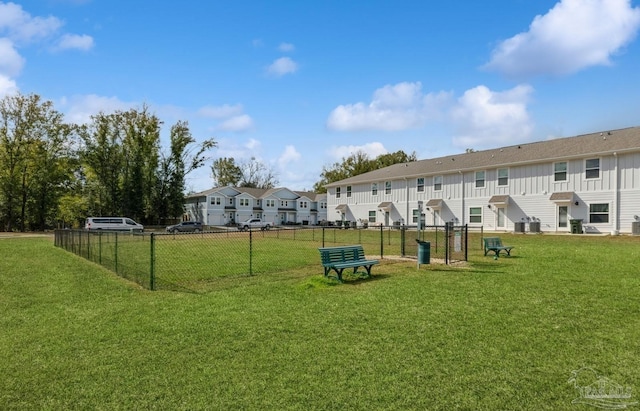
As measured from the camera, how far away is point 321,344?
16.6ft

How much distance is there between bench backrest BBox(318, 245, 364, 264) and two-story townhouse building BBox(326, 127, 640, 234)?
8969mm

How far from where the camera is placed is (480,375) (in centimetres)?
405

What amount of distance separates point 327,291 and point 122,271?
665 cm

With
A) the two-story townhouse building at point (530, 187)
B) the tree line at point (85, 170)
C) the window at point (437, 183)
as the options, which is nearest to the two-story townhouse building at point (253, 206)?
the tree line at point (85, 170)

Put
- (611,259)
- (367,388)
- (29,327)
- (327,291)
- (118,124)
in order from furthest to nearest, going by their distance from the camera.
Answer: (118,124) → (611,259) → (327,291) → (29,327) → (367,388)

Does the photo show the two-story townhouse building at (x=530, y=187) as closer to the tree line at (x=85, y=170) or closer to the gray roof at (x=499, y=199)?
the gray roof at (x=499, y=199)

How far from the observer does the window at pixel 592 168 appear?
24.9 meters

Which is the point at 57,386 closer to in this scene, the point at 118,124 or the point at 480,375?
the point at 480,375

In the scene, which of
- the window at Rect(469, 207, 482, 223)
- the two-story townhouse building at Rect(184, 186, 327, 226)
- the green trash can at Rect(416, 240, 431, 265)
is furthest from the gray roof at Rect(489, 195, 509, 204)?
the two-story townhouse building at Rect(184, 186, 327, 226)

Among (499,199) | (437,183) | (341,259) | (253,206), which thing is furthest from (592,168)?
(253,206)

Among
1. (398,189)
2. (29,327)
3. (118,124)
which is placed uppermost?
(118,124)

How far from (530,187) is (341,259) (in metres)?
23.4

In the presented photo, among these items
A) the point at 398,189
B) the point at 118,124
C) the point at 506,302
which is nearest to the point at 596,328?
the point at 506,302

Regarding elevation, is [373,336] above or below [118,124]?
below
